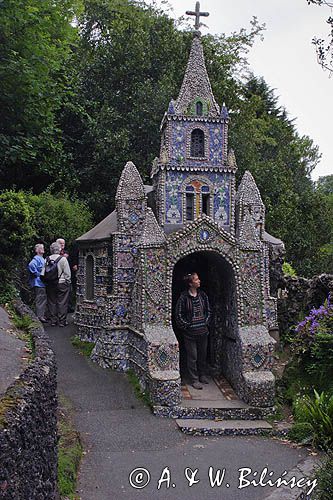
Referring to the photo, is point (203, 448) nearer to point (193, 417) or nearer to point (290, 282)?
point (193, 417)

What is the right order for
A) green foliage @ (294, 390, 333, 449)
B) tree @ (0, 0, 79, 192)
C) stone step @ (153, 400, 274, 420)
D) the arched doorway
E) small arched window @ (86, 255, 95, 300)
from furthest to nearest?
tree @ (0, 0, 79, 192) < small arched window @ (86, 255, 95, 300) < the arched doorway < stone step @ (153, 400, 274, 420) < green foliage @ (294, 390, 333, 449)

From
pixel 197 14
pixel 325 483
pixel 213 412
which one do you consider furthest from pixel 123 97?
pixel 325 483

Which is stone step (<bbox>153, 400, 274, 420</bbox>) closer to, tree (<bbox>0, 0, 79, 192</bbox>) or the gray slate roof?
the gray slate roof

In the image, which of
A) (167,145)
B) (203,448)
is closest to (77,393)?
(203,448)

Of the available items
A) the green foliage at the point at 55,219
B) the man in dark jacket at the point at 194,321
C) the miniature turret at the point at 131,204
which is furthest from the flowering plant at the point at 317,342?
the green foliage at the point at 55,219

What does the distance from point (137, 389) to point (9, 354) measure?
448 centimetres

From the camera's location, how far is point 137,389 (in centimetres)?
1245

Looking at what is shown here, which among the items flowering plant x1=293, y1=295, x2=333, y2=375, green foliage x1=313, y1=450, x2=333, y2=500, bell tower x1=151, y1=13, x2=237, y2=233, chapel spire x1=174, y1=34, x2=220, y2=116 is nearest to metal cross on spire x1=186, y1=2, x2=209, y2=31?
chapel spire x1=174, y1=34, x2=220, y2=116

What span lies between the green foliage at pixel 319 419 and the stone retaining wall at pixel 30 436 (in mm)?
4972

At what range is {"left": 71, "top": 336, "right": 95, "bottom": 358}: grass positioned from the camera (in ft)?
49.5

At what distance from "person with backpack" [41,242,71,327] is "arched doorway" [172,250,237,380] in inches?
145

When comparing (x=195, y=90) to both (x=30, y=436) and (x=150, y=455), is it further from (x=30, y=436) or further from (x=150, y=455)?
(x=30, y=436)

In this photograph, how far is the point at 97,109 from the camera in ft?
87.0

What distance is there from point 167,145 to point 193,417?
6.65 metres
